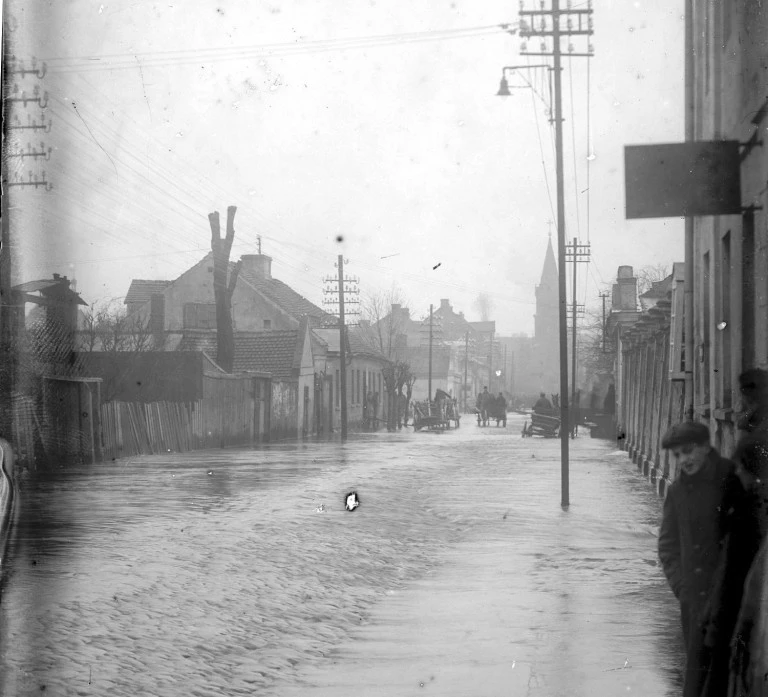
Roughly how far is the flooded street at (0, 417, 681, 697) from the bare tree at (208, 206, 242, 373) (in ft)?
62.9

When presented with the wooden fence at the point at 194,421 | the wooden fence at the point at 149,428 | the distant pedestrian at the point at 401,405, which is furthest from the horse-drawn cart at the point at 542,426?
the distant pedestrian at the point at 401,405

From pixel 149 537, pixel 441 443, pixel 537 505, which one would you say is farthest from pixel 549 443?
pixel 149 537

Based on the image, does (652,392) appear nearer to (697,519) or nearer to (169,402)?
(169,402)

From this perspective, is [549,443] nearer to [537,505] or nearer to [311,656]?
[537,505]

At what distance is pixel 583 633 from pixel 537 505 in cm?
857

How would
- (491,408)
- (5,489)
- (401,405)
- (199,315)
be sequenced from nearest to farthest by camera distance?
(5,489)
(199,315)
(491,408)
(401,405)

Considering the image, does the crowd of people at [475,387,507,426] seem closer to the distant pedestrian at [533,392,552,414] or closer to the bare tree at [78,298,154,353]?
the distant pedestrian at [533,392,552,414]

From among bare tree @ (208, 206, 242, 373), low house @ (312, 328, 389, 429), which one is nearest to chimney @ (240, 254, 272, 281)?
low house @ (312, 328, 389, 429)

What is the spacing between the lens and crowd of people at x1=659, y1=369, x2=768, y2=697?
475 cm

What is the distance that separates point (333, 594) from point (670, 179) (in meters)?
4.38

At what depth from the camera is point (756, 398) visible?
4875mm

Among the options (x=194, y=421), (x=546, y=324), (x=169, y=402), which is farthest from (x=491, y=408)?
(x=546, y=324)

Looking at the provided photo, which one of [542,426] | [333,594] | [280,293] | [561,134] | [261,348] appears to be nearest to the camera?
[333,594]

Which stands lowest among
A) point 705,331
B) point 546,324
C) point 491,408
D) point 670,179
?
point 491,408
